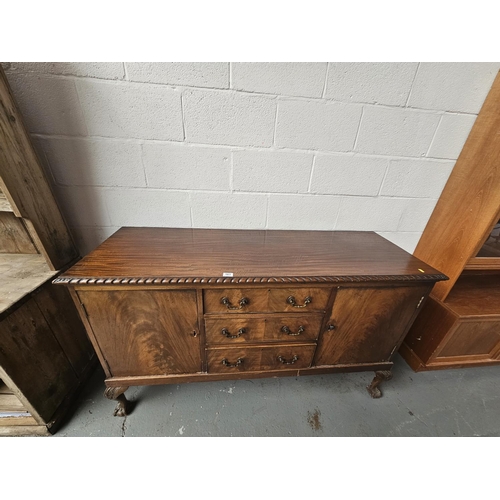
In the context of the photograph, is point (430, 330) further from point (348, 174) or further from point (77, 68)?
point (77, 68)

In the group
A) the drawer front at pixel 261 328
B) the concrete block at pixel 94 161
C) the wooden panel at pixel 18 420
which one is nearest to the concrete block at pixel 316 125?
the concrete block at pixel 94 161

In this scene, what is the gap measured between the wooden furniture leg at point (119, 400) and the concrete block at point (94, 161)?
39.3 inches

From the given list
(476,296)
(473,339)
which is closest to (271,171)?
(476,296)

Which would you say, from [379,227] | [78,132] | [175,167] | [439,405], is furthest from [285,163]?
[439,405]

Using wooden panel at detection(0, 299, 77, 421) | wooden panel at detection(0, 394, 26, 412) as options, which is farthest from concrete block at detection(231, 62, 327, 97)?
wooden panel at detection(0, 394, 26, 412)

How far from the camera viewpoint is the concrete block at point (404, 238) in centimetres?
134

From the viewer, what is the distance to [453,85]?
101 centimetres

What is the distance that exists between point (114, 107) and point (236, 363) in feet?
4.29

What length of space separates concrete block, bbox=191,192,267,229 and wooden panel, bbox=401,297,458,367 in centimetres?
117

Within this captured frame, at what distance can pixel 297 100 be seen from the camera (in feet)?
3.24

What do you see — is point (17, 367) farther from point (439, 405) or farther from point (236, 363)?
point (439, 405)

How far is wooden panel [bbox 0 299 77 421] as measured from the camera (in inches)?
31.6

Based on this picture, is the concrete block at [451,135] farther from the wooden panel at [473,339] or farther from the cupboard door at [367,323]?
the wooden panel at [473,339]

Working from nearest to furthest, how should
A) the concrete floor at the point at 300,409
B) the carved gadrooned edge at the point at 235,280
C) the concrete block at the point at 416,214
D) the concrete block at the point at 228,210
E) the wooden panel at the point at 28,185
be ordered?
the carved gadrooned edge at the point at 235,280
the wooden panel at the point at 28,185
the concrete floor at the point at 300,409
the concrete block at the point at 228,210
the concrete block at the point at 416,214
